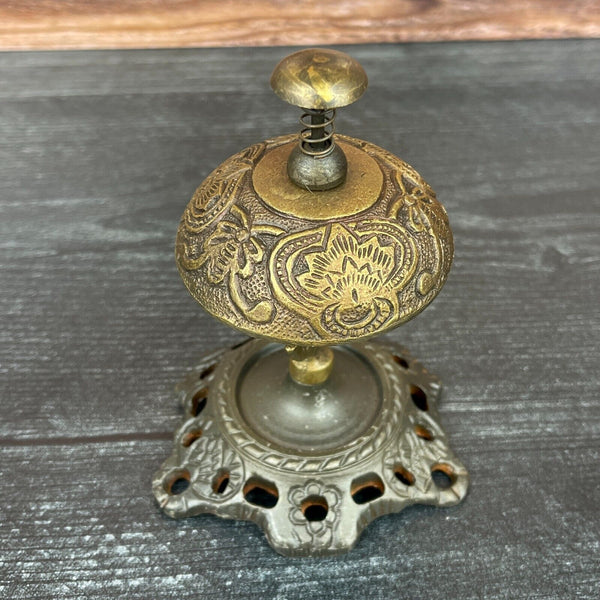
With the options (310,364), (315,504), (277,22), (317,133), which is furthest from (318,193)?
(277,22)

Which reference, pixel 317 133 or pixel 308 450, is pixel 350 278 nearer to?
pixel 317 133

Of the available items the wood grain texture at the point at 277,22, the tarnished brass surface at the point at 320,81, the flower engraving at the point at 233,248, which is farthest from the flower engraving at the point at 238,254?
the wood grain texture at the point at 277,22

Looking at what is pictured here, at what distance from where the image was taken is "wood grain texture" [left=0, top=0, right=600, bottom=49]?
1549mm

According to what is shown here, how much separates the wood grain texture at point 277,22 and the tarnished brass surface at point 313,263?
3.46 feet

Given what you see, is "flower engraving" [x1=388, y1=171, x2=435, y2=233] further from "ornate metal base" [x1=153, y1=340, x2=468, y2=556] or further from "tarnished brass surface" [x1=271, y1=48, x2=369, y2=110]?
"ornate metal base" [x1=153, y1=340, x2=468, y2=556]

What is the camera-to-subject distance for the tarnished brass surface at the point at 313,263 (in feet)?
1.97

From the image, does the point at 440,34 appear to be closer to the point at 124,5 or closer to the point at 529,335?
the point at 124,5

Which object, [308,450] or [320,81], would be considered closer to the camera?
[320,81]

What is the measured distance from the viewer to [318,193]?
2.04ft

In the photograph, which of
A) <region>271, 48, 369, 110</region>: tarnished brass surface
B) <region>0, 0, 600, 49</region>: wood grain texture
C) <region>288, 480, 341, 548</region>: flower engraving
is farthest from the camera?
<region>0, 0, 600, 49</region>: wood grain texture

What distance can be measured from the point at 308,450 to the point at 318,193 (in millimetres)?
328

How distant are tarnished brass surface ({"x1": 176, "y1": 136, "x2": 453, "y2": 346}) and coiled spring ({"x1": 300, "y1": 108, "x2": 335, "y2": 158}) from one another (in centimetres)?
4

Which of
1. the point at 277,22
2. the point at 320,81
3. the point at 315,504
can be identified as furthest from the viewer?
the point at 277,22

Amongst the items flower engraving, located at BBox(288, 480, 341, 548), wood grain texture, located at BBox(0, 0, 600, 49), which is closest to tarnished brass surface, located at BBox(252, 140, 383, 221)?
flower engraving, located at BBox(288, 480, 341, 548)
